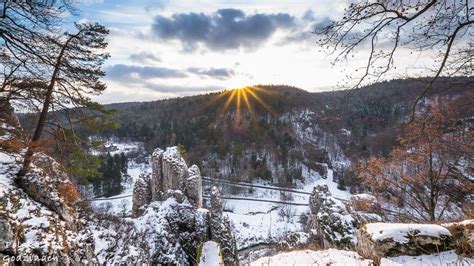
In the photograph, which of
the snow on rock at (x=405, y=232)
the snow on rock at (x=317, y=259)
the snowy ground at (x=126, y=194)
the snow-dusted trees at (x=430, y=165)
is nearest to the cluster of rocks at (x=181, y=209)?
the snowy ground at (x=126, y=194)

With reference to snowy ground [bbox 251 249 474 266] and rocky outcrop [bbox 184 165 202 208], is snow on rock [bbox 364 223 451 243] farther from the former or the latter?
rocky outcrop [bbox 184 165 202 208]

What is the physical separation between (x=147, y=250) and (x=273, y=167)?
278ft

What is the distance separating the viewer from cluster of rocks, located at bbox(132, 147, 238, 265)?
69.3 ft

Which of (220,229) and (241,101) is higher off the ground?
(241,101)

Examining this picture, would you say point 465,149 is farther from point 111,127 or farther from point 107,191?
point 107,191

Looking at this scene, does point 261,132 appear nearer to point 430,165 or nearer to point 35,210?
point 430,165

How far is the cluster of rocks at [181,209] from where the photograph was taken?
2112cm

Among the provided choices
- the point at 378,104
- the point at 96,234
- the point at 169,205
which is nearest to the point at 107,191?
the point at 169,205

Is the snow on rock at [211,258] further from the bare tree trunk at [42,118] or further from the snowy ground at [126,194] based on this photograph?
the snowy ground at [126,194]

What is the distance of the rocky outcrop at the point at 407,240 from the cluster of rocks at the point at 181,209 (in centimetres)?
1478

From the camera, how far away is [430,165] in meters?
12.9

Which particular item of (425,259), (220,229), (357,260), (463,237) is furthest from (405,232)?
(220,229)

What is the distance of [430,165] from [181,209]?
630 inches

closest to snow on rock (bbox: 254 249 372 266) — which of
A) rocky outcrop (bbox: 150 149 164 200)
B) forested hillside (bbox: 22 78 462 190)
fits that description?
rocky outcrop (bbox: 150 149 164 200)
